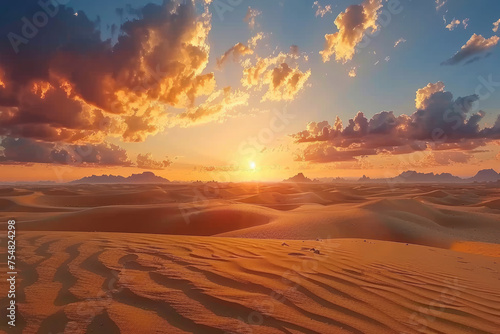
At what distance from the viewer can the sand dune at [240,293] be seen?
9.57ft

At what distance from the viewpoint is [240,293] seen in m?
3.69

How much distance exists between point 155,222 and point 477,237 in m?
18.5

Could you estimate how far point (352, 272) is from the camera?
499 cm

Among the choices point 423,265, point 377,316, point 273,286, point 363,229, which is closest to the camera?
point 377,316

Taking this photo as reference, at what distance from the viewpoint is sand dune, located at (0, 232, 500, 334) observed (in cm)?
292

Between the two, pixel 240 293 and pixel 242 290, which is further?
pixel 242 290

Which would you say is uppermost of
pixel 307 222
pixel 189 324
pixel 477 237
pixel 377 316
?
pixel 189 324

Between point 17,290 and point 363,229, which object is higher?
point 17,290

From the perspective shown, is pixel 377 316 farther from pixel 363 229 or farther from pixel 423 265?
pixel 363 229

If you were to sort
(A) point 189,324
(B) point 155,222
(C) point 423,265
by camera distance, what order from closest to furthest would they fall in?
(A) point 189,324
(C) point 423,265
(B) point 155,222

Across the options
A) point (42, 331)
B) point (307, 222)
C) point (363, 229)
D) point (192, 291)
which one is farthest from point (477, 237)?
point (42, 331)

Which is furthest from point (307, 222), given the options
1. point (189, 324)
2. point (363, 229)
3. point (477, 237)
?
point (189, 324)

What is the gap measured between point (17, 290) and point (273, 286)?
3.46m

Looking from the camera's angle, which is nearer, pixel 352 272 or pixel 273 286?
pixel 273 286
